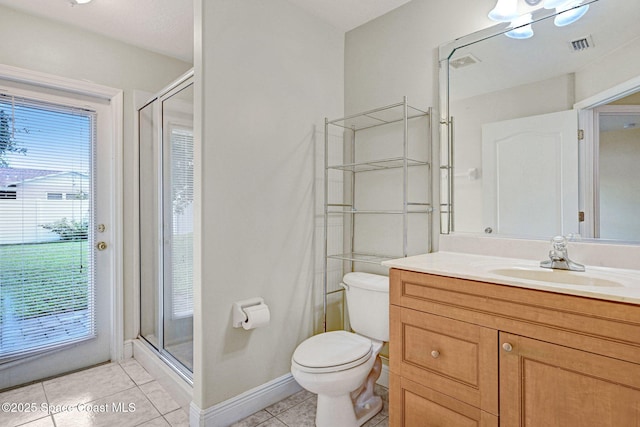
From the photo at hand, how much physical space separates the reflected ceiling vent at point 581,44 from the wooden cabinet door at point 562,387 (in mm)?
1341

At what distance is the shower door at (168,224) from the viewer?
6.64ft

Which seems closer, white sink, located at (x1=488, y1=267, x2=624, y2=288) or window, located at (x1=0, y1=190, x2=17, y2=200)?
white sink, located at (x1=488, y1=267, x2=624, y2=288)

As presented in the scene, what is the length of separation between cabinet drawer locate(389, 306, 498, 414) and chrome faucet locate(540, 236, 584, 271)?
0.49 m

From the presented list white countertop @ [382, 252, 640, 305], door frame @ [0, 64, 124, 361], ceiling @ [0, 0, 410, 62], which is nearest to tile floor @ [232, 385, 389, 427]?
white countertop @ [382, 252, 640, 305]

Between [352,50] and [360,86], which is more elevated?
[352,50]

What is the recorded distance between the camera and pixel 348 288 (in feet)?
6.49

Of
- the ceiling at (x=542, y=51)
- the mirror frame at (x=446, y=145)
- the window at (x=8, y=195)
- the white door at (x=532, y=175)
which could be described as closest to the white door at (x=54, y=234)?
the window at (x=8, y=195)

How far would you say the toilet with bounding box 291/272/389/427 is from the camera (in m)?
1.51

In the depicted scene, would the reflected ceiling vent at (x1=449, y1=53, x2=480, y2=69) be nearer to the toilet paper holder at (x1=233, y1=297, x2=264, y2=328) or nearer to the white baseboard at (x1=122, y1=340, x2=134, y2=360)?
the toilet paper holder at (x1=233, y1=297, x2=264, y2=328)

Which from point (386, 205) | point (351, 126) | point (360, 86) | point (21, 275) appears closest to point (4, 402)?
point (21, 275)

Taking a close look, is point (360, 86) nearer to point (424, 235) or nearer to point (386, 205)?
point (386, 205)

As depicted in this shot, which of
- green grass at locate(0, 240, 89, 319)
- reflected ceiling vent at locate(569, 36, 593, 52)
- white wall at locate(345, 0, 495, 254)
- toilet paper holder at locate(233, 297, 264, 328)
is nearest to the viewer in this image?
reflected ceiling vent at locate(569, 36, 593, 52)

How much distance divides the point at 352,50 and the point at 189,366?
2381mm

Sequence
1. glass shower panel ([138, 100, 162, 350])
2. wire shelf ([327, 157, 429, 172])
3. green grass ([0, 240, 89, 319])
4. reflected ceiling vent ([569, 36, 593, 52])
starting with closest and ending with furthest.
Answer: reflected ceiling vent ([569, 36, 593, 52]), wire shelf ([327, 157, 429, 172]), green grass ([0, 240, 89, 319]), glass shower panel ([138, 100, 162, 350])
